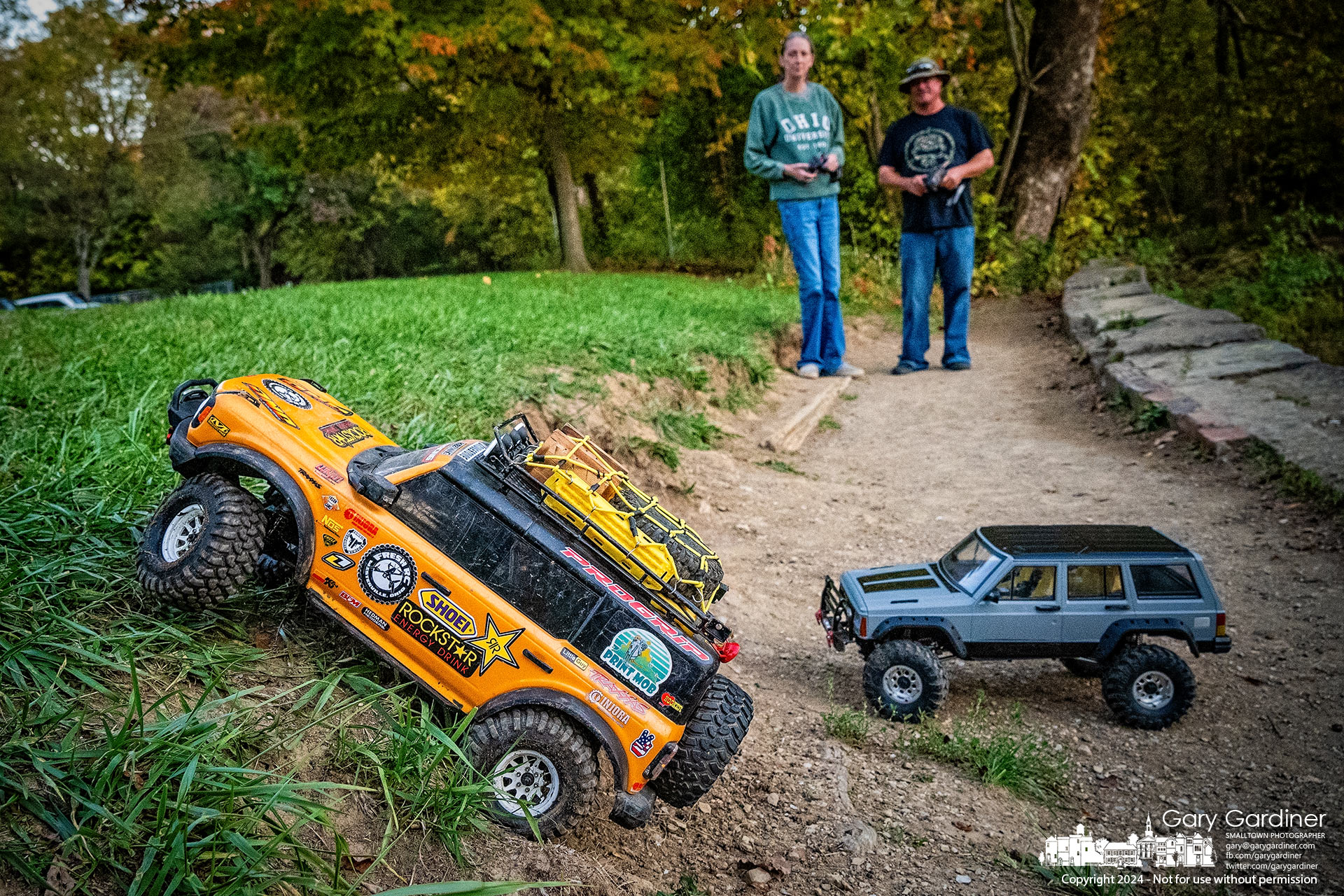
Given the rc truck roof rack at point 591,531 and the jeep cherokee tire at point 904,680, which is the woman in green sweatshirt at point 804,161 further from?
the rc truck roof rack at point 591,531

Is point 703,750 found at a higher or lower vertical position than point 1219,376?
higher

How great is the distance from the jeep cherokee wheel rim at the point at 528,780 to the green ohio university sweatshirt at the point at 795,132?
Answer: 23.3ft

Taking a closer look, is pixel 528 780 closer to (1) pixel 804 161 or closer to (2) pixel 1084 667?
(2) pixel 1084 667

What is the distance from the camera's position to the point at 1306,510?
546 centimetres

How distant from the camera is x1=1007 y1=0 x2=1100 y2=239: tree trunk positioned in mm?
13336

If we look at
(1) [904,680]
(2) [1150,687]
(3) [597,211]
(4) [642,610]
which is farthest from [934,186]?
(3) [597,211]

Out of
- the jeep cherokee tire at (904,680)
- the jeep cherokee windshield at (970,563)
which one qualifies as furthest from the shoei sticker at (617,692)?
the jeep cherokee windshield at (970,563)

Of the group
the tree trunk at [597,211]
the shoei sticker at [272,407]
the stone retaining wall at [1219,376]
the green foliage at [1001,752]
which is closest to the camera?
the shoei sticker at [272,407]

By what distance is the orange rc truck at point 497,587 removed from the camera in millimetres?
2771

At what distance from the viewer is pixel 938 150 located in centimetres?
895

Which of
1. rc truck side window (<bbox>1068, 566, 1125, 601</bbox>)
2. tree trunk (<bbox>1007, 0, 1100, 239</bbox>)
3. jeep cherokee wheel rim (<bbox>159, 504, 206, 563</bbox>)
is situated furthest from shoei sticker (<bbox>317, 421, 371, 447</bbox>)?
tree trunk (<bbox>1007, 0, 1100, 239</bbox>)

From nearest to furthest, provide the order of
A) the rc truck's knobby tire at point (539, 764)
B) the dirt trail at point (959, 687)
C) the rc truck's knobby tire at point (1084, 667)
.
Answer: the rc truck's knobby tire at point (539, 764), the dirt trail at point (959, 687), the rc truck's knobby tire at point (1084, 667)

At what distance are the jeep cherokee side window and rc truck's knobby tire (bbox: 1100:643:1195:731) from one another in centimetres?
40

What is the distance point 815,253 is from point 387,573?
6895 millimetres
